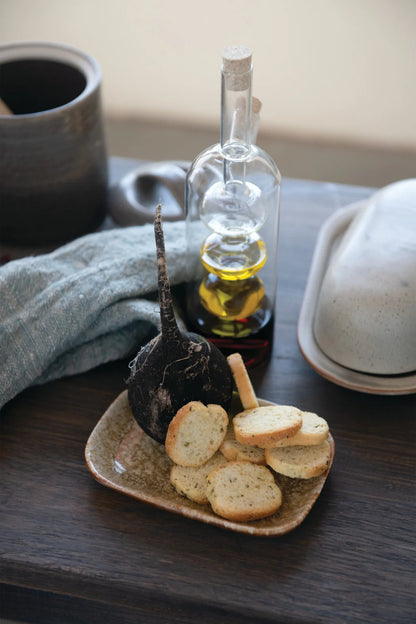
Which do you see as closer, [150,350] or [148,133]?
[150,350]

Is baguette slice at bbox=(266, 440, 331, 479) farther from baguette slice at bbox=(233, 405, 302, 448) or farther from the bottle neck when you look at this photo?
the bottle neck

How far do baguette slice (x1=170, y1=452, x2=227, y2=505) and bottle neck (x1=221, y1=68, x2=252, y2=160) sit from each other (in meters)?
0.23

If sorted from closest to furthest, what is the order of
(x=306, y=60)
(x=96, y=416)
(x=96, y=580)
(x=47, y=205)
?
(x=96, y=580) < (x=96, y=416) < (x=47, y=205) < (x=306, y=60)

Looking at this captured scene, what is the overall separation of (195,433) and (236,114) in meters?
0.23

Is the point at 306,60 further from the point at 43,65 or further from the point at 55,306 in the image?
the point at 55,306

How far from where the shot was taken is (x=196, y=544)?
0.47 m

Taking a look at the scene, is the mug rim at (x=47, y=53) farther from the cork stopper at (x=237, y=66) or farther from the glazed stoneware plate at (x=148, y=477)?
the glazed stoneware plate at (x=148, y=477)

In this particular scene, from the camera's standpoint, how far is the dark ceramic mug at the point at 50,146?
24.2 inches

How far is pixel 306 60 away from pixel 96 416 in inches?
30.5

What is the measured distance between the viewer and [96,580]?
0.46 meters

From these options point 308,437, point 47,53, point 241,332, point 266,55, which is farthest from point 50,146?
point 266,55

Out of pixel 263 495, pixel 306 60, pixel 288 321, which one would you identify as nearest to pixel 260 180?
pixel 288 321

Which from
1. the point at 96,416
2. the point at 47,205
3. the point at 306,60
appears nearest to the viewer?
the point at 96,416

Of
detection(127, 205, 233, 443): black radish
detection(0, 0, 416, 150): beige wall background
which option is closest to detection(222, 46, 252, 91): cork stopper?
detection(127, 205, 233, 443): black radish
